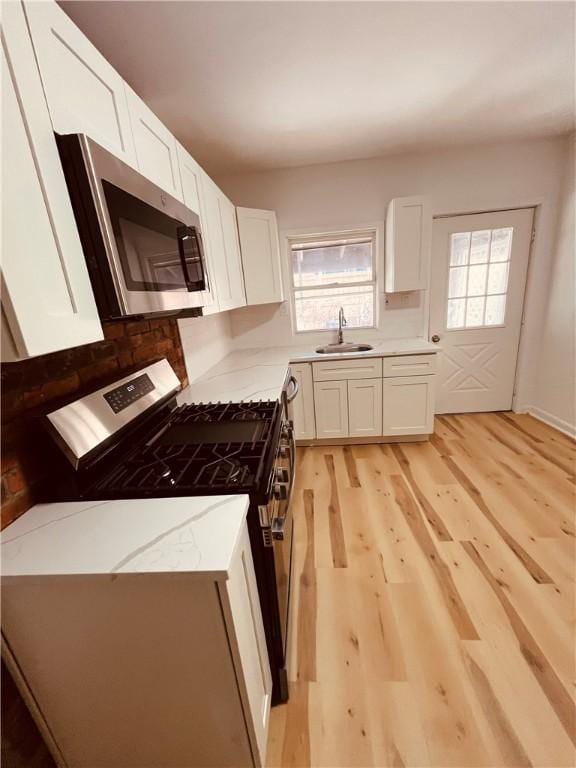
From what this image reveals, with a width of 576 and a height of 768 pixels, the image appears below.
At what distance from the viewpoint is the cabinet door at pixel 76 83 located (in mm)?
670

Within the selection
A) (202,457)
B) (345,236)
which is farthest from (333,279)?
(202,457)

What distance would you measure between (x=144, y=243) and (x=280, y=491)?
0.94 metres

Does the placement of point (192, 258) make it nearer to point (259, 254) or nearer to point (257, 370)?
point (257, 370)

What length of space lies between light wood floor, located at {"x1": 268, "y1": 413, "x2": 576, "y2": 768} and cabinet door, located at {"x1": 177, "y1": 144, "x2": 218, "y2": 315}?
150cm

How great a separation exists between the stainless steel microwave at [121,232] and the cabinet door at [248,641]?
29.2 inches

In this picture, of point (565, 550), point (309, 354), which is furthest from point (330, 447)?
point (565, 550)

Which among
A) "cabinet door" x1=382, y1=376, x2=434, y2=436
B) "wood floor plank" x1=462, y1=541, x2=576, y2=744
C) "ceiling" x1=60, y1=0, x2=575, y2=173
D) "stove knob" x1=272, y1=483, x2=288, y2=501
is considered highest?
"ceiling" x1=60, y1=0, x2=575, y2=173

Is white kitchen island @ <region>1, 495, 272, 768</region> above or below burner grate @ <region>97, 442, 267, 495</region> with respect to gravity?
below

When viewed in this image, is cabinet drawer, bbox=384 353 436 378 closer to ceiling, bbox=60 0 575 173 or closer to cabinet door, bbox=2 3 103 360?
ceiling, bbox=60 0 575 173

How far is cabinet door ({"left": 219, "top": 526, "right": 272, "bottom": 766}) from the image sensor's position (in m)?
0.68

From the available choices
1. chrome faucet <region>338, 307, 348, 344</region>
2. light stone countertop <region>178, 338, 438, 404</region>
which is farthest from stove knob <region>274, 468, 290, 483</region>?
chrome faucet <region>338, 307, 348, 344</region>

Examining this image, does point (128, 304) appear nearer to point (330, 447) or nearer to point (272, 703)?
point (272, 703)

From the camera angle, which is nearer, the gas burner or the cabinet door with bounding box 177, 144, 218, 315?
the gas burner

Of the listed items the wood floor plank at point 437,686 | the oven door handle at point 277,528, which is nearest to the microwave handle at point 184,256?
the oven door handle at point 277,528
